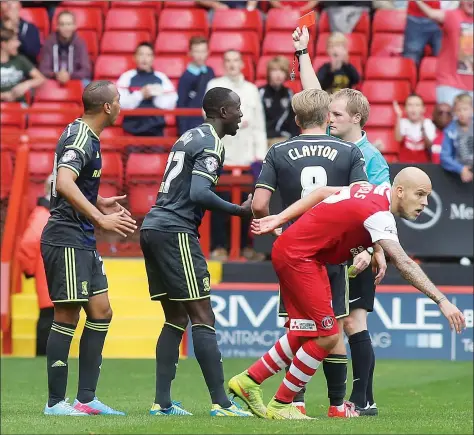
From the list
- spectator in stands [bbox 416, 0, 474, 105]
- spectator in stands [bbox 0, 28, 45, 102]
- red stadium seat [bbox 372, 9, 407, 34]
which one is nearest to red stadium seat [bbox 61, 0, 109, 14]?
spectator in stands [bbox 0, 28, 45, 102]

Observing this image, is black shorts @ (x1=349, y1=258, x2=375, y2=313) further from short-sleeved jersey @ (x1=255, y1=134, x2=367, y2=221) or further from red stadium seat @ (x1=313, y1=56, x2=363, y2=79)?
red stadium seat @ (x1=313, y1=56, x2=363, y2=79)

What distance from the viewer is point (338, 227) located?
7391 mm

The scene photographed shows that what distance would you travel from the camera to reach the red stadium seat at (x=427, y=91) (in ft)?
52.0

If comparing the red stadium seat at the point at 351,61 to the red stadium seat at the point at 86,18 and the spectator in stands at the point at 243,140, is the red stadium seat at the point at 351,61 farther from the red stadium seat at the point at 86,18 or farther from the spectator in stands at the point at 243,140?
the red stadium seat at the point at 86,18

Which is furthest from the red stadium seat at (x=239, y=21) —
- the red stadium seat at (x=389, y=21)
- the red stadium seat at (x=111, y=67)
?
the red stadium seat at (x=389, y=21)

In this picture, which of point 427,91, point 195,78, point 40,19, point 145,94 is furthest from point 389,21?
point 40,19

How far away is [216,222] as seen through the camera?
1391 cm

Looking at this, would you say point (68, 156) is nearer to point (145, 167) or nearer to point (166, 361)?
point (166, 361)

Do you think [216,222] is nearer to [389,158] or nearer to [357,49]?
[389,158]

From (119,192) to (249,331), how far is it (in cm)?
217

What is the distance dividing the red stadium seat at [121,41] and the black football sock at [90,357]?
31.3 feet

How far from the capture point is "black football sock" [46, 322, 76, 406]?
800cm

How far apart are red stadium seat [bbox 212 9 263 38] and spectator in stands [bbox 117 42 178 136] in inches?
96.8

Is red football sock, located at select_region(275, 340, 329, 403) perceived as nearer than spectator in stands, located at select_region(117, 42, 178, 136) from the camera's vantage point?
Yes
